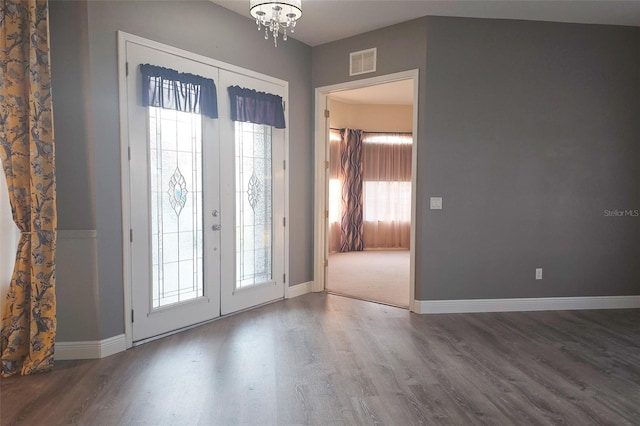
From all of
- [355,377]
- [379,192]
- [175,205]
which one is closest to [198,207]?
[175,205]

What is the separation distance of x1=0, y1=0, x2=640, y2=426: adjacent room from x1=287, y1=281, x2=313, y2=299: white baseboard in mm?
20

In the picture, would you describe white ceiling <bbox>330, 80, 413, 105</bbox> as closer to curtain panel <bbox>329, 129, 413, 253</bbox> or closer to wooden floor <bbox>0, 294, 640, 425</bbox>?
curtain panel <bbox>329, 129, 413, 253</bbox>

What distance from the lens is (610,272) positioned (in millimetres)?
4410

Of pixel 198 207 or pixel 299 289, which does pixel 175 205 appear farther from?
pixel 299 289

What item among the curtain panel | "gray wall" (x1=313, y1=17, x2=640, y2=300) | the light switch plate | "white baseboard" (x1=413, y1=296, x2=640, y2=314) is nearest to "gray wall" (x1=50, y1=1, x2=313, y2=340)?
"gray wall" (x1=313, y1=17, x2=640, y2=300)

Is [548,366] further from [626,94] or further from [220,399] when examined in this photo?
[626,94]

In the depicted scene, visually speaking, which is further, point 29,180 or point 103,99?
point 103,99

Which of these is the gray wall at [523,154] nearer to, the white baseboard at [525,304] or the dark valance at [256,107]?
the white baseboard at [525,304]

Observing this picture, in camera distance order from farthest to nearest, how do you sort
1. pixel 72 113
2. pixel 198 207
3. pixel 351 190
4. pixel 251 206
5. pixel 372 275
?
1. pixel 351 190
2. pixel 372 275
3. pixel 251 206
4. pixel 198 207
5. pixel 72 113

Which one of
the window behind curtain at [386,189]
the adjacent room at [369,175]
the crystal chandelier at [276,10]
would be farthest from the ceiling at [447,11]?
the window behind curtain at [386,189]

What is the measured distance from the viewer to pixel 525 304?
4328 millimetres

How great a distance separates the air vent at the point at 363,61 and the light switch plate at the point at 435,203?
Result: 1.58m

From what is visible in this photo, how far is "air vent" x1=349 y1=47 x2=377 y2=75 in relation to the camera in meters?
4.48

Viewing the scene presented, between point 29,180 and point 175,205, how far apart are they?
1.06 m
